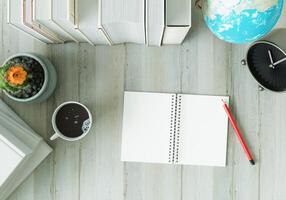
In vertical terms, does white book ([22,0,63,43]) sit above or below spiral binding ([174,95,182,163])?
above

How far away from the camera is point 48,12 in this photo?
71 centimetres

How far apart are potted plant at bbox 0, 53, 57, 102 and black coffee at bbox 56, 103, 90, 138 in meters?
0.06

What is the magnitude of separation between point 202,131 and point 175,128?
68mm

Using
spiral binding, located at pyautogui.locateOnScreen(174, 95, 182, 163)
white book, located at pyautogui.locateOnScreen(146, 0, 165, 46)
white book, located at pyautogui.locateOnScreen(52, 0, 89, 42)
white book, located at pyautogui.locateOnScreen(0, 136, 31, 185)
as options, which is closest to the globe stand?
spiral binding, located at pyautogui.locateOnScreen(174, 95, 182, 163)

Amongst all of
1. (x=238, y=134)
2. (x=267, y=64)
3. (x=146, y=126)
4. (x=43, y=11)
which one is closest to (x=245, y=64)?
(x=267, y=64)

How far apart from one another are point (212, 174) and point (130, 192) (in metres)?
0.21

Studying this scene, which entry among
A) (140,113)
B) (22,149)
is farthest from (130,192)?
(22,149)

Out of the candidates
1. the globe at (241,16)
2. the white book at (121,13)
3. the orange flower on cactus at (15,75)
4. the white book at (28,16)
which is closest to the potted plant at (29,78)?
the orange flower on cactus at (15,75)

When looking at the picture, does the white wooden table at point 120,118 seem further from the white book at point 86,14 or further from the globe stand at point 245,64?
the white book at point 86,14

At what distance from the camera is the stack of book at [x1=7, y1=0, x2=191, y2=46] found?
2.28 feet

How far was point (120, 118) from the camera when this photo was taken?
97cm

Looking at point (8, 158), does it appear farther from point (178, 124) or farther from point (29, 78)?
point (178, 124)

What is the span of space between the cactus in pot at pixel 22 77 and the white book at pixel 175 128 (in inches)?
8.6

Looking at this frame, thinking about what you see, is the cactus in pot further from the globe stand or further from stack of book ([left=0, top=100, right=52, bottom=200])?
the globe stand
